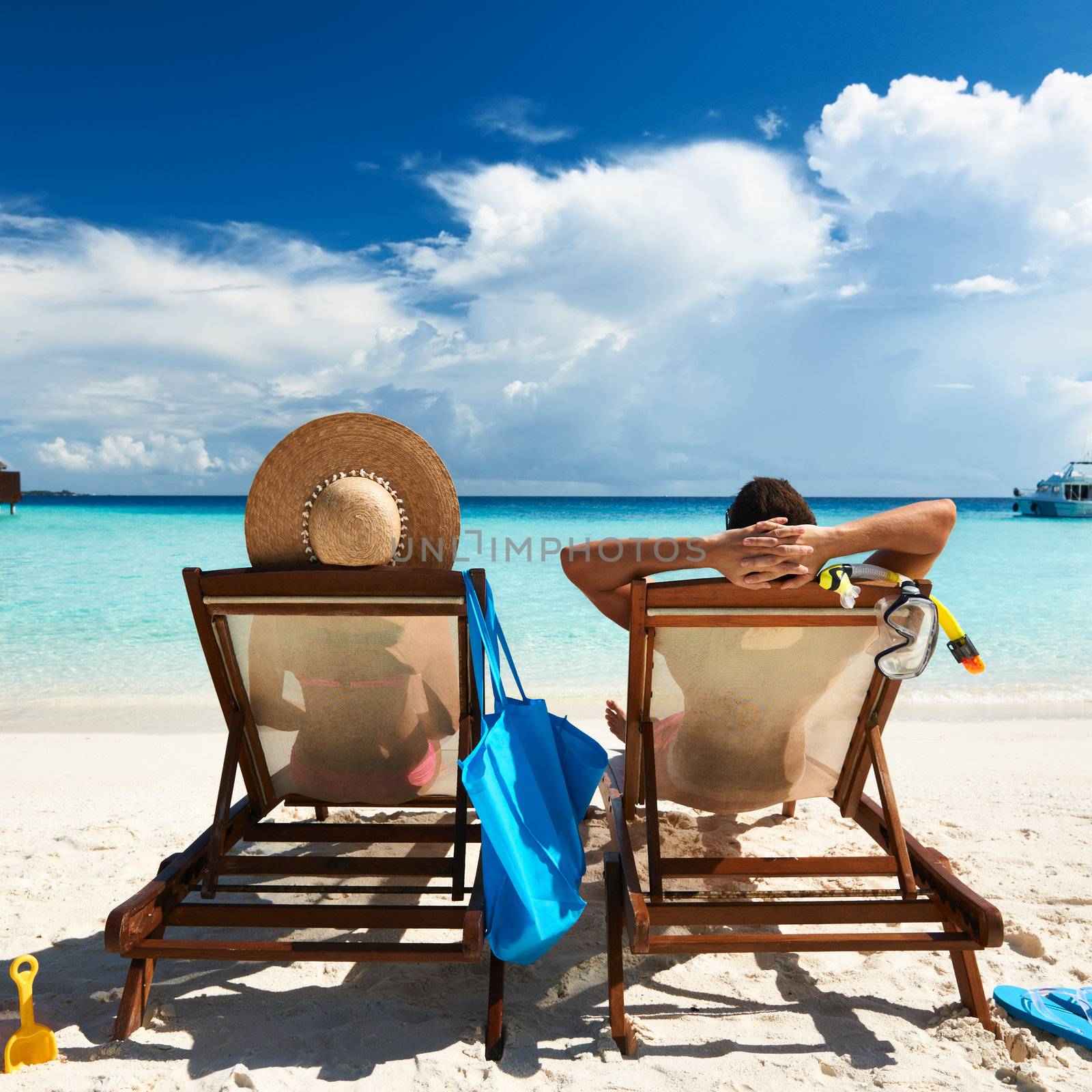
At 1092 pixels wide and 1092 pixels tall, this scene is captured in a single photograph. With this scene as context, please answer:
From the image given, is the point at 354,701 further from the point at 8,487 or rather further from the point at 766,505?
the point at 8,487

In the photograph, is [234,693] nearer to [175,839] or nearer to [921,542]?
[175,839]

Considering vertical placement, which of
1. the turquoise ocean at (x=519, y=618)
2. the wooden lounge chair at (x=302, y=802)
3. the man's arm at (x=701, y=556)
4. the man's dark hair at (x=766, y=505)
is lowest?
the turquoise ocean at (x=519, y=618)

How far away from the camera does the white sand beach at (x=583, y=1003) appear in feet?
6.10

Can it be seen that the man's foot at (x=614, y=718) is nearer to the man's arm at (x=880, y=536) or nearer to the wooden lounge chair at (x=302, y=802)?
the wooden lounge chair at (x=302, y=802)

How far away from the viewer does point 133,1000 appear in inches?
79.4

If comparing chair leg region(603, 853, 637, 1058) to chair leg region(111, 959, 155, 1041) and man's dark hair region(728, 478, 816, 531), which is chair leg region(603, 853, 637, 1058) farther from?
chair leg region(111, 959, 155, 1041)

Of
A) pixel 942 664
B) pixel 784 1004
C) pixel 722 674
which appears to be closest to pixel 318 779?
pixel 722 674

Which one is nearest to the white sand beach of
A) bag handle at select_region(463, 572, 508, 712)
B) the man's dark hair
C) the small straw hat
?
bag handle at select_region(463, 572, 508, 712)

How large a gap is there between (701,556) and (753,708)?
62cm

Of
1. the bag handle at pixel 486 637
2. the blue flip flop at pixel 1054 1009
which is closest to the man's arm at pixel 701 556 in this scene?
the bag handle at pixel 486 637

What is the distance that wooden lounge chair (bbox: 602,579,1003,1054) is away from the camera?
200 centimetres

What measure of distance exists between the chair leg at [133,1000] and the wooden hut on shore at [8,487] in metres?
52.5

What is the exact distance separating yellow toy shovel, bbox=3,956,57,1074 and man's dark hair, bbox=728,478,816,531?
2.16 metres

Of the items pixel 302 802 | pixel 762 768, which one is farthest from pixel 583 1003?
pixel 302 802
